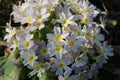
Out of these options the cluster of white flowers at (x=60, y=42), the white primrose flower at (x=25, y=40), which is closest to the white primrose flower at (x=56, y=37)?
the cluster of white flowers at (x=60, y=42)

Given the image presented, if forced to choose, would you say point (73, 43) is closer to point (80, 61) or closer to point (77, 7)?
point (80, 61)

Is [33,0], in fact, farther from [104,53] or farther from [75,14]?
[104,53]

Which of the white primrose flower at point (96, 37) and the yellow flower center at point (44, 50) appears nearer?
the yellow flower center at point (44, 50)

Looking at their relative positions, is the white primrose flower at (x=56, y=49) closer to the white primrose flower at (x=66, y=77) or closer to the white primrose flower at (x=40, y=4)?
the white primrose flower at (x=66, y=77)

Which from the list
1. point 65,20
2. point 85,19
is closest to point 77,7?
point 85,19

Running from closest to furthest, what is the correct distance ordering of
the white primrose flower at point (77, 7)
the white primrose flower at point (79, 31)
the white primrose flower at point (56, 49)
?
the white primrose flower at point (56, 49)
the white primrose flower at point (79, 31)
the white primrose flower at point (77, 7)

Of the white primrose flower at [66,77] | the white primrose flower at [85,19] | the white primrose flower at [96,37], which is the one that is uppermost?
the white primrose flower at [85,19]

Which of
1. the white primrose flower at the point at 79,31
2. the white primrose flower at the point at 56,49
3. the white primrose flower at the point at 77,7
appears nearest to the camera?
the white primrose flower at the point at 56,49

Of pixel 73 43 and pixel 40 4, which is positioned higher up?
pixel 40 4

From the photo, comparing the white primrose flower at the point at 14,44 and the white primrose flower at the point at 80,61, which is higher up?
the white primrose flower at the point at 14,44
